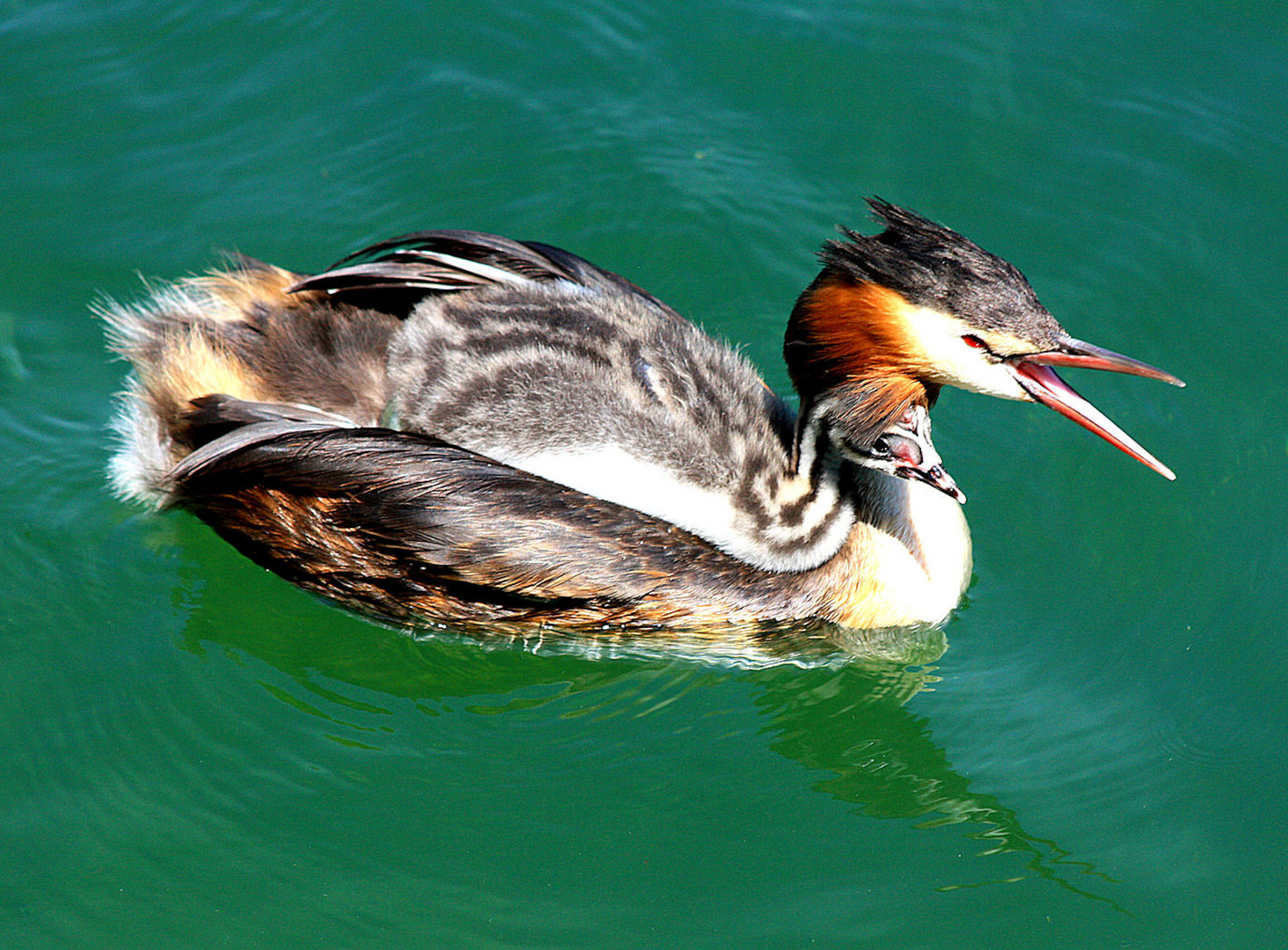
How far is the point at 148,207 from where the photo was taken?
646cm

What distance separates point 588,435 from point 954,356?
1.13 m

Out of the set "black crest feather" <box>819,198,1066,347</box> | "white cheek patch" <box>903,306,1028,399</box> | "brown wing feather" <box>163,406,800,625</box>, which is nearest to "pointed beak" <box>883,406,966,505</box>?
"white cheek patch" <box>903,306,1028,399</box>

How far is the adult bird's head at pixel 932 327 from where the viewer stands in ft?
14.1

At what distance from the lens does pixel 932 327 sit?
4383 mm

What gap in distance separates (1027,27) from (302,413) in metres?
4.35

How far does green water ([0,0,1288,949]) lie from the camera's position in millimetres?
4480

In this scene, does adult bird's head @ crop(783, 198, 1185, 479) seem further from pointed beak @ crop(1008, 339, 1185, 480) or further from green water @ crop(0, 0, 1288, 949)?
green water @ crop(0, 0, 1288, 949)

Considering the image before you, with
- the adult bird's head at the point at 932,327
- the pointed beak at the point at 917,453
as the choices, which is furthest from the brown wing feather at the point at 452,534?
the adult bird's head at the point at 932,327

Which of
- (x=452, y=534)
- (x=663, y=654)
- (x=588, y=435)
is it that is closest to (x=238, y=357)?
(x=452, y=534)

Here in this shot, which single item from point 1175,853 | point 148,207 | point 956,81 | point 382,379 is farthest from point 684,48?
point 1175,853

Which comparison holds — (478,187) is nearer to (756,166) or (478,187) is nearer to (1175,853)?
(756,166)

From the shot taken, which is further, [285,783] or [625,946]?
[285,783]

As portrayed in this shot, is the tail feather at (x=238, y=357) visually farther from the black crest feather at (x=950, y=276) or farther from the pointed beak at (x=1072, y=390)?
the pointed beak at (x=1072, y=390)

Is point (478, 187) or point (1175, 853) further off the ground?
point (478, 187)
